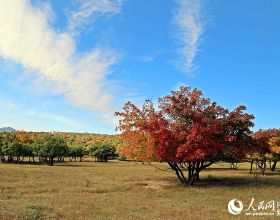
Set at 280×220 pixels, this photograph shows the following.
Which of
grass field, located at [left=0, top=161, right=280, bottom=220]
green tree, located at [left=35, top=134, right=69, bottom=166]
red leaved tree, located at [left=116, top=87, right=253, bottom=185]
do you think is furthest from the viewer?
green tree, located at [left=35, top=134, right=69, bottom=166]

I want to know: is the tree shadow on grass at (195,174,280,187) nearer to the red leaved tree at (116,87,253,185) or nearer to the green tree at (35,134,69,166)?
the red leaved tree at (116,87,253,185)

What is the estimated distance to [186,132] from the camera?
43562mm

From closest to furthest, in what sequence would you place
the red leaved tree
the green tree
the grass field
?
the grass field → the red leaved tree → the green tree

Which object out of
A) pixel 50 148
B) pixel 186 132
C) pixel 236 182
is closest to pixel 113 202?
pixel 186 132

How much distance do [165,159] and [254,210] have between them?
18539mm

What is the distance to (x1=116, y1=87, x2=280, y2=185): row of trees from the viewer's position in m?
42.1

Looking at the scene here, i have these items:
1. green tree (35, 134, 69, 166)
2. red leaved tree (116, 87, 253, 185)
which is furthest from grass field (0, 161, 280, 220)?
green tree (35, 134, 69, 166)

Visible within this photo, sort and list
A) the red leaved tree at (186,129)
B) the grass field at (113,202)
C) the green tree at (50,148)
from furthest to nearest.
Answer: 1. the green tree at (50,148)
2. the red leaved tree at (186,129)
3. the grass field at (113,202)

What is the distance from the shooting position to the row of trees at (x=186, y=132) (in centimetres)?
4206

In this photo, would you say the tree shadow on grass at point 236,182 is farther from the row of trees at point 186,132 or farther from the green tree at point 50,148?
the green tree at point 50,148

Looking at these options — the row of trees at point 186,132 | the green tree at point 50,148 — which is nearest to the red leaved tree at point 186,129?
the row of trees at point 186,132

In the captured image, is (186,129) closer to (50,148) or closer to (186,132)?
(186,132)

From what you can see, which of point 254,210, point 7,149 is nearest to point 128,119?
point 254,210

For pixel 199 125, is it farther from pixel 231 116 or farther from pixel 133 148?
pixel 133 148
